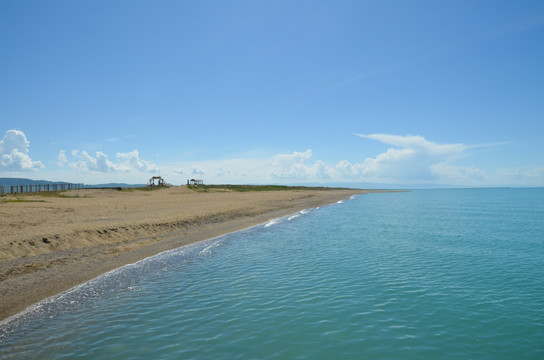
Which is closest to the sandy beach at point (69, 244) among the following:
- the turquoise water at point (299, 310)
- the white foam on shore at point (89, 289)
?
the white foam on shore at point (89, 289)

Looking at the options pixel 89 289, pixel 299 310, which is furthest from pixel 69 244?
pixel 299 310

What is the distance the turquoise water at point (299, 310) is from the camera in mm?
9234

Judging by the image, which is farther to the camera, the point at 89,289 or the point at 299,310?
the point at 89,289

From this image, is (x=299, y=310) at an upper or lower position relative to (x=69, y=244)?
lower

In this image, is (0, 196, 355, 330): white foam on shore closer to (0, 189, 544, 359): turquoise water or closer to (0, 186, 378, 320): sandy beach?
(0, 189, 544, 359): turquoise water

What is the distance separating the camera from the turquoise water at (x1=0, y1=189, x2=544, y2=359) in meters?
9.23

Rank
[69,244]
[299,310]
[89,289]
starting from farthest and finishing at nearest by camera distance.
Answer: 1. [69,244]
2. [89,289]
3. [299,310]

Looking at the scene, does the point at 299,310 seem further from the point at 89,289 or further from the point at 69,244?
the point at 69,244

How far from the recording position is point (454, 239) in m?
27.3

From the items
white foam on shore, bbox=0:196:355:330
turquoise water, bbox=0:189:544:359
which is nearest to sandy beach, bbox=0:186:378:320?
white foam on shore, bbox=0:196:355:330

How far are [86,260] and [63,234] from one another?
180 inches

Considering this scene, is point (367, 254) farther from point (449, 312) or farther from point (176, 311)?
point (176, 311)

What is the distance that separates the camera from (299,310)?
1193 centimetres

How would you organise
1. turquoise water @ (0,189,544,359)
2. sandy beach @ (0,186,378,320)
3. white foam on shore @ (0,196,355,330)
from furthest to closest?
sandy beach @ (0,186,378,320) < white foam on shore @ (0,196,355,330) < turquoise water @ (0,189,544,359)
